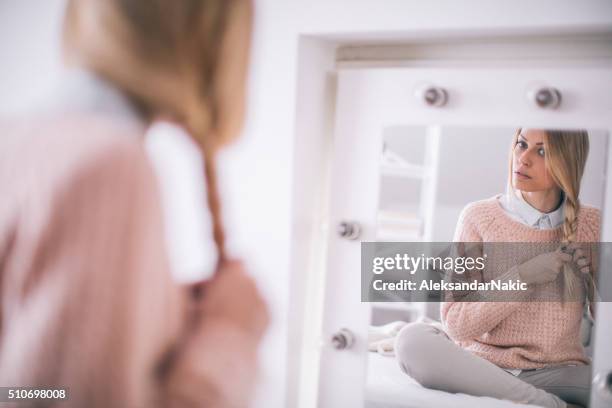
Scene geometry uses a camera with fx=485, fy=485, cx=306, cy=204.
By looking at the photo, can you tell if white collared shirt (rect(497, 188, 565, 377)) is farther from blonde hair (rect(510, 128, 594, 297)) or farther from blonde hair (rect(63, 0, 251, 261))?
blonde hair (rect(63, 0, 251, 261))

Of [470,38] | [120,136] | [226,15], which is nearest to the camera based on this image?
[120,136]

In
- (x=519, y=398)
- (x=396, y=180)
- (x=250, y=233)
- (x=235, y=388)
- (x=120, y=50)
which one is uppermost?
(x=120, y=50)

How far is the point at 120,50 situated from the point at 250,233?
0.53 metres

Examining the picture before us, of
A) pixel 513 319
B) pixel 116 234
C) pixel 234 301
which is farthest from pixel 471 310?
pixel 116 234

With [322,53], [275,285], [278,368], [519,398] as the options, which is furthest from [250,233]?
[519,398]

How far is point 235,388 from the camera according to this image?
0.64 m

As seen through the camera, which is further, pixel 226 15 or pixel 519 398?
pixel 519 398

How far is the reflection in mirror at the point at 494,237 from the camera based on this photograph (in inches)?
37.9

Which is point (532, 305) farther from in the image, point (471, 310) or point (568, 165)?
point (568, 165)

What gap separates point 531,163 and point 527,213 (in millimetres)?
101

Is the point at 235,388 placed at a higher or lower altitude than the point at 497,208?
lower

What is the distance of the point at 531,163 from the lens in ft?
3.19

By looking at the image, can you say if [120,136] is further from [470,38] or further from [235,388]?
[470,38]

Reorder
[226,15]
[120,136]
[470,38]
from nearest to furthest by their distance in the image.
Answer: [120,136] → [226,15] → [470,38]
